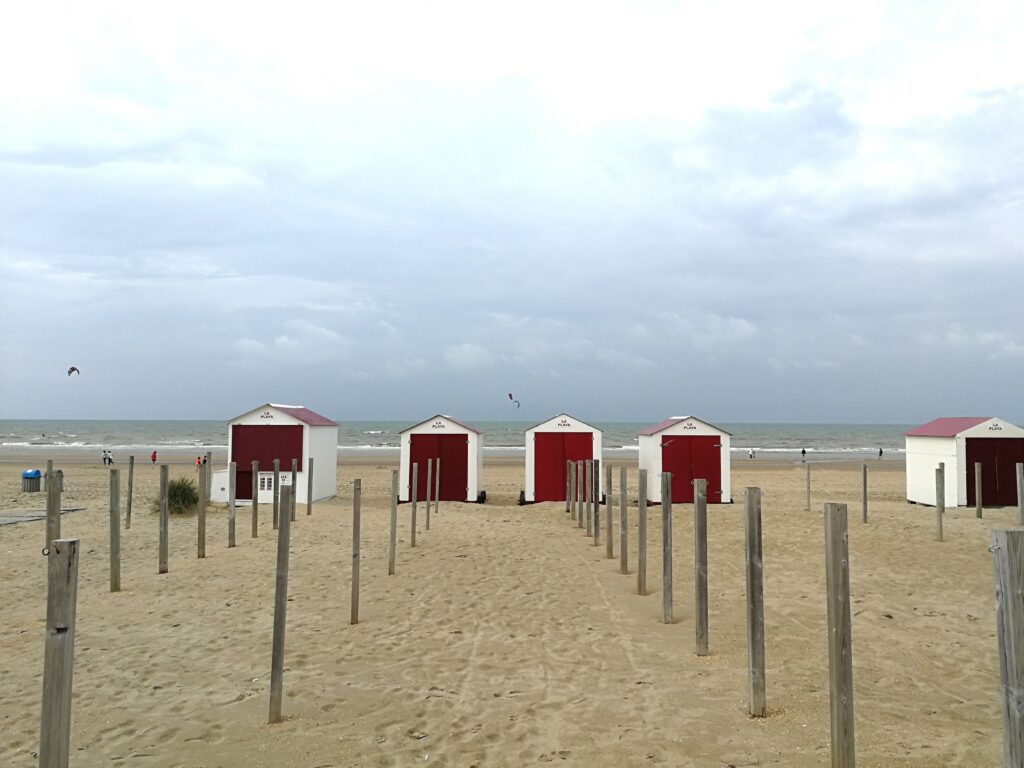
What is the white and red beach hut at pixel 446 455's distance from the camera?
73.8ft

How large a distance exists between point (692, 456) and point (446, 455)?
7399 mm

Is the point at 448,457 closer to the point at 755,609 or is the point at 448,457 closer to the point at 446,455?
the point at 446,455

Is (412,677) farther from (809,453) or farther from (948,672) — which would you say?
(809,453)

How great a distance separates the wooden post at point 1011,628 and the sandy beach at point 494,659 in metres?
1.94

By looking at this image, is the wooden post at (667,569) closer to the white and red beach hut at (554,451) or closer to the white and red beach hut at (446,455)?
the white and red beach hut at (554,451)

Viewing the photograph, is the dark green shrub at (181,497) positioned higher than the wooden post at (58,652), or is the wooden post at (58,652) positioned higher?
the wooden post at (58,652)

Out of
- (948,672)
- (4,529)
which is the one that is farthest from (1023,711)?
(4,529)

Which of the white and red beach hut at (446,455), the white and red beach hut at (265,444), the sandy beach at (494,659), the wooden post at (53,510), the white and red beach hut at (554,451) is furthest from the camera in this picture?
the white and red beach hut at (554,451)

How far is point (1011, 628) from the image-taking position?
11.2 feet

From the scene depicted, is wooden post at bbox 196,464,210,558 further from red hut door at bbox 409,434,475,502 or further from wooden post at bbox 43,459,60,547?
red hut door at bbox 409,434,475,502

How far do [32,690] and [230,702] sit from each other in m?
1.92

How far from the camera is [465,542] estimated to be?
15.1 metres

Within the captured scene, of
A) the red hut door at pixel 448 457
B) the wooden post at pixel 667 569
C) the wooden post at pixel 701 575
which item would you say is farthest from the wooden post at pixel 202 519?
the red hut door at pixel 448 457

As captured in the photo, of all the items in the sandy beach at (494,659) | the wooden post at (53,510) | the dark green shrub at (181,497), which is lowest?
the sandy beach at (494,659)
